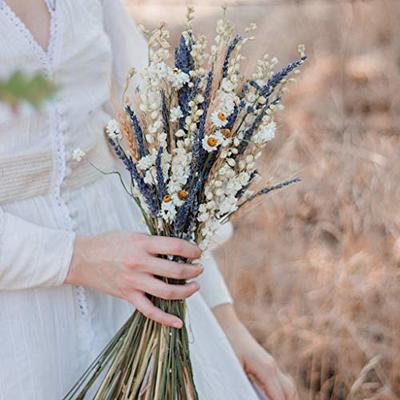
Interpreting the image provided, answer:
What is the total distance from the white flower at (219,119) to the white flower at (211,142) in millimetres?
12

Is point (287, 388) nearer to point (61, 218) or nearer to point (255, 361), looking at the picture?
point (255, 361)

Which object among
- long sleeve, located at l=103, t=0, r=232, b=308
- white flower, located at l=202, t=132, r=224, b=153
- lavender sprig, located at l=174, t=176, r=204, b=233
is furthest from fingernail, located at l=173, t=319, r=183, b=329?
long sleeve, located at l=103, t=0, r=232, b=308

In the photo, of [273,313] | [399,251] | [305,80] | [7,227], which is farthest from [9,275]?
[305,80]

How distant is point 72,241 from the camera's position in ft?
3.29

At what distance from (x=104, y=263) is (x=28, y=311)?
15 cm

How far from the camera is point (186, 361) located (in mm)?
997

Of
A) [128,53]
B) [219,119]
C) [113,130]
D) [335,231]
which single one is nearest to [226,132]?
[219,119]

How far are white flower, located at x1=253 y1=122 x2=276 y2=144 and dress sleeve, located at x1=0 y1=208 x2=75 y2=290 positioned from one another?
10.7 inches

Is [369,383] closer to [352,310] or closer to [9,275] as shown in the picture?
[352,310]

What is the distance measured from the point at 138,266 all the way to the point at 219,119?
206 millimetres

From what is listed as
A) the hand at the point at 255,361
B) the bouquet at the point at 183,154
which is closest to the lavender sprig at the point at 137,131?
the bouquet at the point at 183,154

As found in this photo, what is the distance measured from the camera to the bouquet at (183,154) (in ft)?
3.01

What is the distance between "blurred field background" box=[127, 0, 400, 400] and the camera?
2.62 metres

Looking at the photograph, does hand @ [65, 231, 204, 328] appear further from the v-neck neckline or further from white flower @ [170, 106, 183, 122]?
the v-neck neckline
